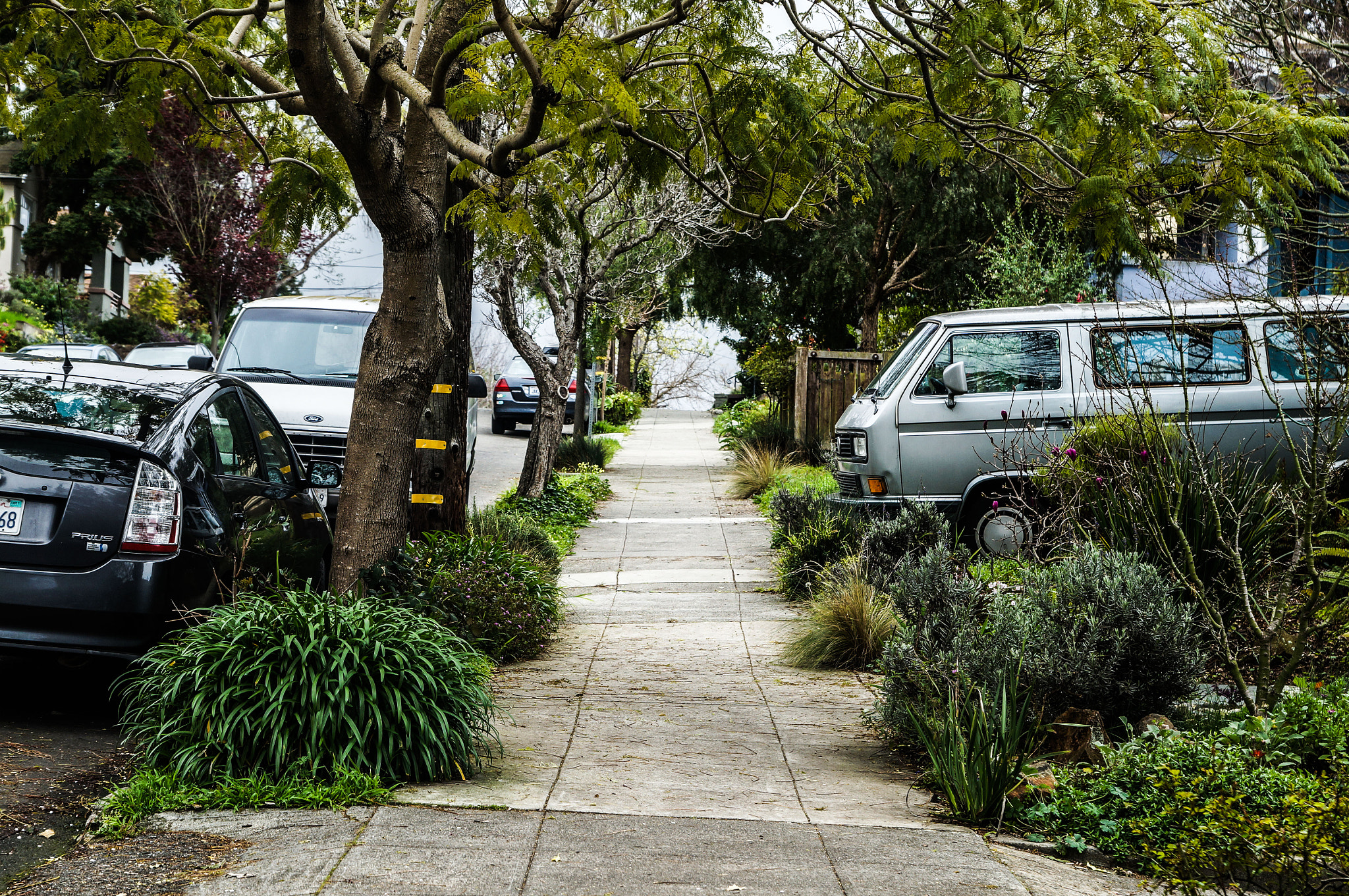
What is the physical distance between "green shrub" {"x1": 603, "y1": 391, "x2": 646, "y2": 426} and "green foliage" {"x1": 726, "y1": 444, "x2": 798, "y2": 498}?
45.0 feet

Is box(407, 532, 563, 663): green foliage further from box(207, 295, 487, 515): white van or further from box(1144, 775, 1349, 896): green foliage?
box(1144, 775, 1349, 896): green foliage

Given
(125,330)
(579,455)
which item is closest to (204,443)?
(579,455)

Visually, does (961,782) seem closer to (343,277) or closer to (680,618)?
(680,618)

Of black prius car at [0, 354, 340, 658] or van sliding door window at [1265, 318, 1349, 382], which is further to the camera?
van sliding door window at [1265, 318, 1349, 382]

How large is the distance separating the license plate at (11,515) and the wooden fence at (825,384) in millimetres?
13385

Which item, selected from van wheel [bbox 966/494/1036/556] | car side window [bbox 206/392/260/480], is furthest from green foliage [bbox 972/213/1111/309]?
car side window [bbox 206/392/260/480]

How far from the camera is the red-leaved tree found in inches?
1193

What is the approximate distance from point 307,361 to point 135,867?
863 cm

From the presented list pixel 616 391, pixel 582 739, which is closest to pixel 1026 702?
pixel 582 739

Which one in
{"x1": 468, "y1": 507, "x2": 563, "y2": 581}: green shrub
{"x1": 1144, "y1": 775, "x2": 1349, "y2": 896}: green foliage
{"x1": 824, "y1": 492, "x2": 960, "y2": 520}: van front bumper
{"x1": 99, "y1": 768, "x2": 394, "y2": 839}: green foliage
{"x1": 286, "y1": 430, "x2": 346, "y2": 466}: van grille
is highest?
{"x1": 286, "y1": 430, "x2": 346, "y2": 466}: van grille

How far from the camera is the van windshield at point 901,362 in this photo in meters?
10.8

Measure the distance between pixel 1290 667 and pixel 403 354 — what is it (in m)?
4.38

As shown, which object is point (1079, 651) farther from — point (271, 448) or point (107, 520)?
point (271, 448)

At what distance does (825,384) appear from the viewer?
1770 centimetres
